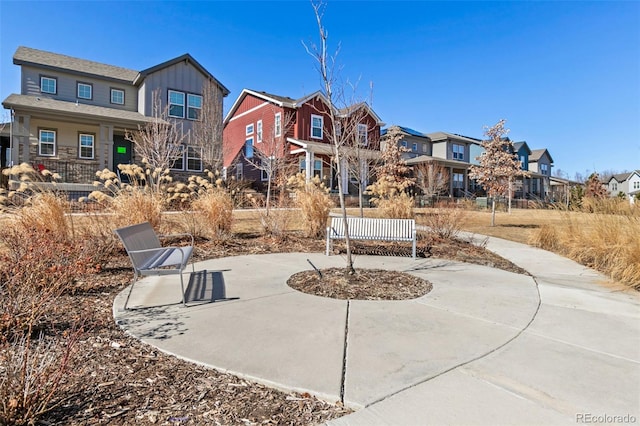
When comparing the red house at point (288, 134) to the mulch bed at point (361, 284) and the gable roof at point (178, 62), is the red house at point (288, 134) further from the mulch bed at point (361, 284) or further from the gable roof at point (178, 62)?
the mulch bed at point (361, 284)

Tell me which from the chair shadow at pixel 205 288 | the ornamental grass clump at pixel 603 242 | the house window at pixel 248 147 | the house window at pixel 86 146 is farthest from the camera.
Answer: the house window at pixel 248 147

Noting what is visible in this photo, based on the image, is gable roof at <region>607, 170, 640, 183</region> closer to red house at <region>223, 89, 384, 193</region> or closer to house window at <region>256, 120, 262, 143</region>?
red house at <region>223, 89, 384, 193</region>

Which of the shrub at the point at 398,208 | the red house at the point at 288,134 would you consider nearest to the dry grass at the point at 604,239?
the shrub at the point at 398,208

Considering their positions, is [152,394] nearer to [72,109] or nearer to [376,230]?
[376,230]

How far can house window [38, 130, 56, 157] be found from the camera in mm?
19656

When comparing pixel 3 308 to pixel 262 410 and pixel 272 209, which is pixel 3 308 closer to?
pixel 262 410

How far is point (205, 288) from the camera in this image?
5215 mm

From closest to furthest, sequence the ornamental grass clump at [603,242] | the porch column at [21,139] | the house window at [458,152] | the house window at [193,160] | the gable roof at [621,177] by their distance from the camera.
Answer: the ornamental grass clump at [603,242], the porch column at [21,139], the house window at [193,160], the house window at [458,152], the gable roof at [621,177]

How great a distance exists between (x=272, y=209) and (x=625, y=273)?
24.8 feet

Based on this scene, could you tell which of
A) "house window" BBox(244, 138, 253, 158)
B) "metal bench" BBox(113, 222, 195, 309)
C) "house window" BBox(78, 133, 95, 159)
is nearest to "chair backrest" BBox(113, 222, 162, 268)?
"metal bench" BBox(113, 222, 195, 309)

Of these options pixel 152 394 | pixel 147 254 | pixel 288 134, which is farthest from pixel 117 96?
pixel 152 394

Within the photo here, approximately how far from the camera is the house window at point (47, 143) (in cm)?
1966

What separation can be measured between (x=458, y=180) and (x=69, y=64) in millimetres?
Result: 34380

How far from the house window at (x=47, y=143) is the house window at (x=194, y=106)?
760 centimetres
